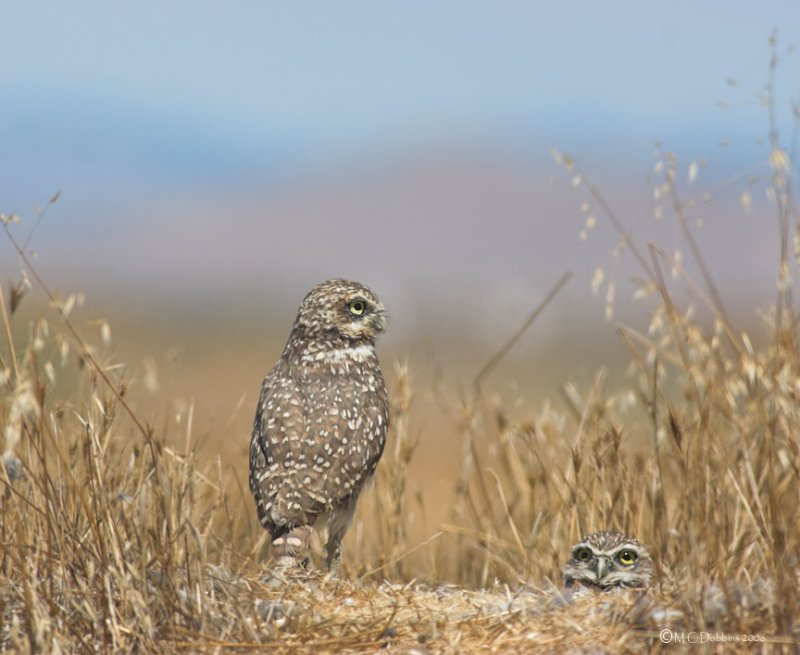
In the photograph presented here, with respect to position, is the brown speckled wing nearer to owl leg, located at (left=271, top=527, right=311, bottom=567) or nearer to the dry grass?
owl leg, located at (left=271, top=527, right=311, bottom=567)

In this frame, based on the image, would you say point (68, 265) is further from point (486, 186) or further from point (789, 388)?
point (789, 388)

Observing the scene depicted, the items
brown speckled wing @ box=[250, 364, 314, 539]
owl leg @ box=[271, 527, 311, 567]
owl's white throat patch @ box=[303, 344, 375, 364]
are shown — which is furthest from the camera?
owl's white throat patch @ box=[303, 344, 375, 364]

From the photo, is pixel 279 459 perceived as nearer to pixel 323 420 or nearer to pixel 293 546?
pixel 323 420

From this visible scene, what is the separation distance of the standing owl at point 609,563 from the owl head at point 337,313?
1970mm

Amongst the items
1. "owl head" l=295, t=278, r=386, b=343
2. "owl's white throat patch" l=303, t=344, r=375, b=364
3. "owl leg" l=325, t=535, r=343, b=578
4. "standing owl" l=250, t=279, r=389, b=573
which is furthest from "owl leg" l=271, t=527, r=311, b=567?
"owl head" l=295, t=278, r=386, b=343

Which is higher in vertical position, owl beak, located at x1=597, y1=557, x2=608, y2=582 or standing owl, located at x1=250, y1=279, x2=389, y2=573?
standing owl, located at x1=250, y1=279, x2=389, y2=573

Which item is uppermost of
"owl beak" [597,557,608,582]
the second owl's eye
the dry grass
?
the second owl's eye

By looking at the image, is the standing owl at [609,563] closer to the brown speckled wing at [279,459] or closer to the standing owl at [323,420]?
the standing owl at [323,420]

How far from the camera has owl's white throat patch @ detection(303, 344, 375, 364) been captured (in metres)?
7.68

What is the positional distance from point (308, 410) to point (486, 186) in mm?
183054


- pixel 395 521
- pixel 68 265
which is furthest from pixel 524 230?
pixel 395 521

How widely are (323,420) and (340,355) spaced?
543 millimetres

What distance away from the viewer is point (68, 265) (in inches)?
5541

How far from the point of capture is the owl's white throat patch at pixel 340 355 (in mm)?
7684
